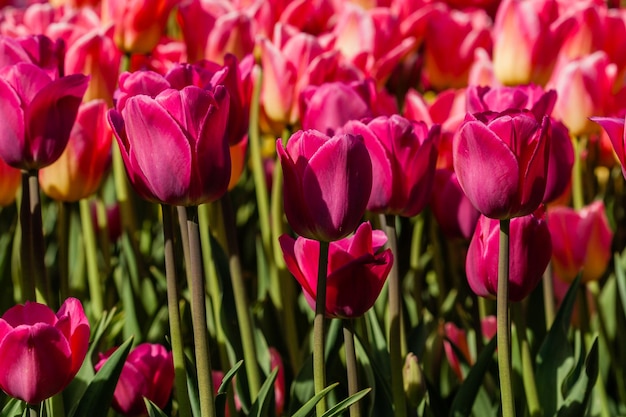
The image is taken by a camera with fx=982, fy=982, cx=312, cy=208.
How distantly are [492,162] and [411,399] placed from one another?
0.35 m

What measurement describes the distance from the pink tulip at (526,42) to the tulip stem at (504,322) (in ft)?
2.52

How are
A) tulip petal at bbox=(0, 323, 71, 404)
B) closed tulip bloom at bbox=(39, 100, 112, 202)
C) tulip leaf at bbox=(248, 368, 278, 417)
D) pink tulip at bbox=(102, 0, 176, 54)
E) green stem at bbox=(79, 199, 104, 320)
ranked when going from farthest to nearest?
1. pink tulip at bbox=(102, 0, 176, 54)
2. green stem at bbox=(79, 199, 104, 320)
3. closed tulip bloom at bbox=(39, 100, 112, 202)
4. tulip leaf at bbox=(248, 368, 278, 417)
5. tulip petal at bbox=(0, 323, 71, 404)

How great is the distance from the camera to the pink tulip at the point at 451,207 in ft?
4.00

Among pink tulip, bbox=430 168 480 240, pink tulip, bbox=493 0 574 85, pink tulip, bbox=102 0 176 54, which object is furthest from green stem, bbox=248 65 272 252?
pink tulip, bbox=493 0 574 85

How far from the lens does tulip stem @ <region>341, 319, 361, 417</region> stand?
907mm

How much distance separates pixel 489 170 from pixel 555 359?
0.41 meters

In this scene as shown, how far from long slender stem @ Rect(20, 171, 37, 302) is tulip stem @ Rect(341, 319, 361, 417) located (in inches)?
15.1

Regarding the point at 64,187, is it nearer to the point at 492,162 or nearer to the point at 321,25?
the point at 492,162

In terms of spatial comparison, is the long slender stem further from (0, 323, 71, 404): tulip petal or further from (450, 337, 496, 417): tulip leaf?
A: (450, 337, 496, 417): tulip leaf

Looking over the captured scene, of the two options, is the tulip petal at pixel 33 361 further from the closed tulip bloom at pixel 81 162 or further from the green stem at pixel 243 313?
the closed tulip bloom at pixel 81 162

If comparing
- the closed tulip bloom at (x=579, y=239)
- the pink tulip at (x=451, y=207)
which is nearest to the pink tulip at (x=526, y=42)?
the closed tulip bloom at (x=579, y=239)

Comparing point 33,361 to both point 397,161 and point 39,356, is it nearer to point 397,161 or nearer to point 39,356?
point 39,356

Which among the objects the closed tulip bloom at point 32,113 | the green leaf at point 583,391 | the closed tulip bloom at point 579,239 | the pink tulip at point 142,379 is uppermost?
the closed tulip bloom at point 32,113

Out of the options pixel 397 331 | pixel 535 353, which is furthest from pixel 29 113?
pixel 535 353
